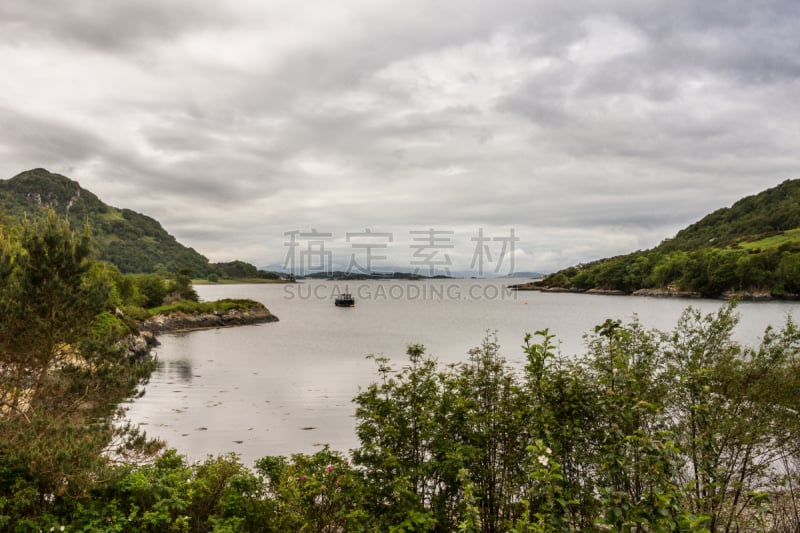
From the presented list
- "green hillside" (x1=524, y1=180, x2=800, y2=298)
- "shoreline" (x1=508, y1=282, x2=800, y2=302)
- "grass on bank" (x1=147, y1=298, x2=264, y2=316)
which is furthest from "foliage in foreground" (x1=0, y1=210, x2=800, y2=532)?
"green hillside" (x1=524, y1=180, x2=800, y2=298)

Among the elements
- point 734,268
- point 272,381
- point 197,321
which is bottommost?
point 272,381

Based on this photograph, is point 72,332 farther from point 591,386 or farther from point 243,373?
point 243,373

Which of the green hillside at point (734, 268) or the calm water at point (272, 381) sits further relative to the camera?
the green hillside at point (734, 268)

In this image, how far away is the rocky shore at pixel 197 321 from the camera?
64.9 metres

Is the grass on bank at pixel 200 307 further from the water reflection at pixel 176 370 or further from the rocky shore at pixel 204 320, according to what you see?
Result: the water reflection at pixel 176 370

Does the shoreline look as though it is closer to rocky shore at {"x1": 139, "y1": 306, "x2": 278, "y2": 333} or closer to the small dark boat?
the small dark boat

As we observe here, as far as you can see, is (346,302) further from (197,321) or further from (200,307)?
(197,321)

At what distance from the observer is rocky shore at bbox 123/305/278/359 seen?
213 ft

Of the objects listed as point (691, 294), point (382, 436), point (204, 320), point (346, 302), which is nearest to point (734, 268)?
point (691, 294)

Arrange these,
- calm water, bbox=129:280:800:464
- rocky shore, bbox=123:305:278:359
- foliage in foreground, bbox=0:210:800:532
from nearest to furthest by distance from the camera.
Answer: foliage in foreground, bbox=0:210:800:532 → calm water, bbox=129:280:800:464 → rocky shore, bbox=123:305:278:359

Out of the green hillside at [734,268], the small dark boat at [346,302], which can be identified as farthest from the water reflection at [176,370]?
the green hillside at [734,268]

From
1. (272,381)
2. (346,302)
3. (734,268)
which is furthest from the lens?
(346,302)

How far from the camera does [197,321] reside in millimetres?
73438

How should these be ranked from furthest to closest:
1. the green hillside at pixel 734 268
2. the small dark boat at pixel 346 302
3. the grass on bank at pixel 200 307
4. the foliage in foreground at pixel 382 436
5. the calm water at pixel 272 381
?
the small dark boat at pixel 346 302 < the green hillside at pixel 734 268 < the grass on bank at pixel 200 307 < the calm water at pixel 272 381 < the foliage in foreground at pixel 382 436
